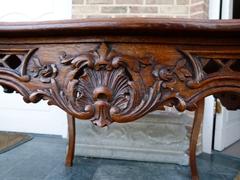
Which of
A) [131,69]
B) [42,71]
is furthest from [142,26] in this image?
[42,71]

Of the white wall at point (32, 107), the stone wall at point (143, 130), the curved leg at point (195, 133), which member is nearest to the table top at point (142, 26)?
the curved leg at point (195, 133)

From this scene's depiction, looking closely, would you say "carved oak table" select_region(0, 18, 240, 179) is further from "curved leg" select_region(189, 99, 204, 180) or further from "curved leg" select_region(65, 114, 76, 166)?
"curved leg" select_region(65, 114, 76, 166)

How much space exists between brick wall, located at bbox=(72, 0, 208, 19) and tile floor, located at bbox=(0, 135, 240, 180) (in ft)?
3.22

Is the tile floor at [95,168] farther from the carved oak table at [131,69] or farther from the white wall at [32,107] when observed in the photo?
the carved oak table at [131,69]

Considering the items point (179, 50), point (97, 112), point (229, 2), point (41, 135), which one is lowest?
point (41, 135)

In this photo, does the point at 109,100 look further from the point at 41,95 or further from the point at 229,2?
the point at 229,2

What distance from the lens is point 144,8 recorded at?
73.0 inches

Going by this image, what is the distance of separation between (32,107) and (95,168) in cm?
106

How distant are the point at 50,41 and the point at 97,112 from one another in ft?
0.64

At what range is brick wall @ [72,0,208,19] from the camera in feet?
6.00

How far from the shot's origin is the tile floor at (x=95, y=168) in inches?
61.1

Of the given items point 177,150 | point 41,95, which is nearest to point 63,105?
point 41,95

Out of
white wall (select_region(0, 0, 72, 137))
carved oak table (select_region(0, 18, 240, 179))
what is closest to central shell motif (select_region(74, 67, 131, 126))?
carved oak table (select_region(0, 18, 240, 179))

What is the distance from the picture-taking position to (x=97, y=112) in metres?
0.61
